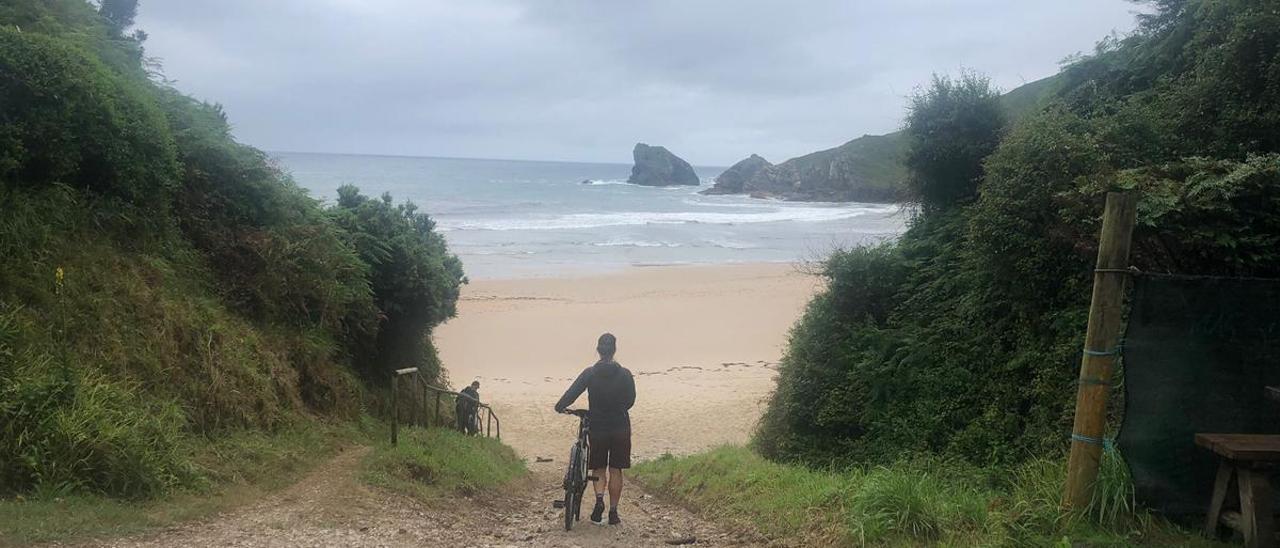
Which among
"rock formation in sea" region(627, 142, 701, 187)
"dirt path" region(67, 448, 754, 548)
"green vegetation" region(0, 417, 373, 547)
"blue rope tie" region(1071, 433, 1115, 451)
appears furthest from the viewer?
"rock formation in sea" region(627, 142, 701, 187)

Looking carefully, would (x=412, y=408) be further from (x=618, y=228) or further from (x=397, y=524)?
(x=618, y=228)

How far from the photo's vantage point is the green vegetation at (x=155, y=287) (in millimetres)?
6539

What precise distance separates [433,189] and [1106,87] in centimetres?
8453

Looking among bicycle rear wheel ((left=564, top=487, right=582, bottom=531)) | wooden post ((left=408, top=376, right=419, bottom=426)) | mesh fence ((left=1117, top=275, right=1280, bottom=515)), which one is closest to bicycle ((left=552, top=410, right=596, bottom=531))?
bicycle rear wheel ((left=564, top=487, right=582, bottom=531))

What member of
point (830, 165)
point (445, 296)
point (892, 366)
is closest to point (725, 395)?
point (445, 296)

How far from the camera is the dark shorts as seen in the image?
743 cm

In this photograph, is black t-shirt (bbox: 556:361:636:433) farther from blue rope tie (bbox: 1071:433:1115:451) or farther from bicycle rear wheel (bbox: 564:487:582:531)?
blue rope tie (bbox: 1071:433:1115:451)

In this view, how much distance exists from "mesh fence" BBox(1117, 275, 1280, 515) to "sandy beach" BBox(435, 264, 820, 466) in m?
11.1

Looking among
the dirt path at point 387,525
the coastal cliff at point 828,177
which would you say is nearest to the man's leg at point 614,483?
the dirt path at point 387,525

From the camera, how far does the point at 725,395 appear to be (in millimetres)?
20234

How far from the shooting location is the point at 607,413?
7.38m

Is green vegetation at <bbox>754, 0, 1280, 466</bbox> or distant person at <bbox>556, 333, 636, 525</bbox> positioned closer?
green vegetation at <bbox>754, 0, 1280, 466</bbox>

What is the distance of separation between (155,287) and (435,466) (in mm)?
3204

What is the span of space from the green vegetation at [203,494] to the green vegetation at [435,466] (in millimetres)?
579
